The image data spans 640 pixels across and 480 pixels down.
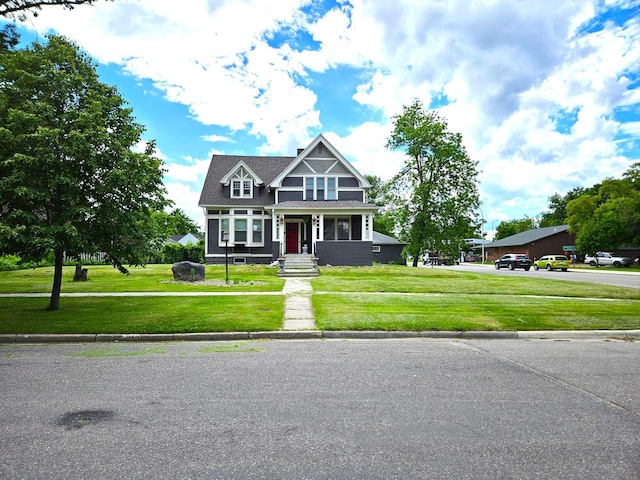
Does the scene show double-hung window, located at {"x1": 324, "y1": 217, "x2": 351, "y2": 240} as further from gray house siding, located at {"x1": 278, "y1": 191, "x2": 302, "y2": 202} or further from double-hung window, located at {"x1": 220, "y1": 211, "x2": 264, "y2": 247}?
double-hung window, located at {"x1": 220, "y1": 211, "x2": 264, "y2": 247}

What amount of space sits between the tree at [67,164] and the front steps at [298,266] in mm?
12038

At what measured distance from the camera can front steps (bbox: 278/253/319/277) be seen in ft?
74.3

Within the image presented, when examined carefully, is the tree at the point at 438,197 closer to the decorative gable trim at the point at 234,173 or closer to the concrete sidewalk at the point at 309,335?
the decorative gable trim at the point at 234,173

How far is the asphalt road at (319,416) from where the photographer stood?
10.8 feet

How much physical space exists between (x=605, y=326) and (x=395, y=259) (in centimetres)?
3433

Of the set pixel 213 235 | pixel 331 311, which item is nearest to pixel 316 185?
pixel 213 235

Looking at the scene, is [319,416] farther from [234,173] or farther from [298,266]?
[234,173]

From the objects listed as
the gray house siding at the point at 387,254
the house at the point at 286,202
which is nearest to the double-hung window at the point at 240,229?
the house at the point at 286,202

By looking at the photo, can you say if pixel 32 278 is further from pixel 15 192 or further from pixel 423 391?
pixel 423 391

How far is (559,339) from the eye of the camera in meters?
9.04

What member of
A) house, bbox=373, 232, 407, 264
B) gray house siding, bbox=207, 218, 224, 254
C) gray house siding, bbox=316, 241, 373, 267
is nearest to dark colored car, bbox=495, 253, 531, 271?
house, bbox=373, 232, 407, 264

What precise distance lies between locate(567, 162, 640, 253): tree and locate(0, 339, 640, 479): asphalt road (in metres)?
50.4

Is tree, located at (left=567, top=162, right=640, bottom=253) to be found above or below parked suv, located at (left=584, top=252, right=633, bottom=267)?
above

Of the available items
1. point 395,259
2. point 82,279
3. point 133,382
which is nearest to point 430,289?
point 133,382
